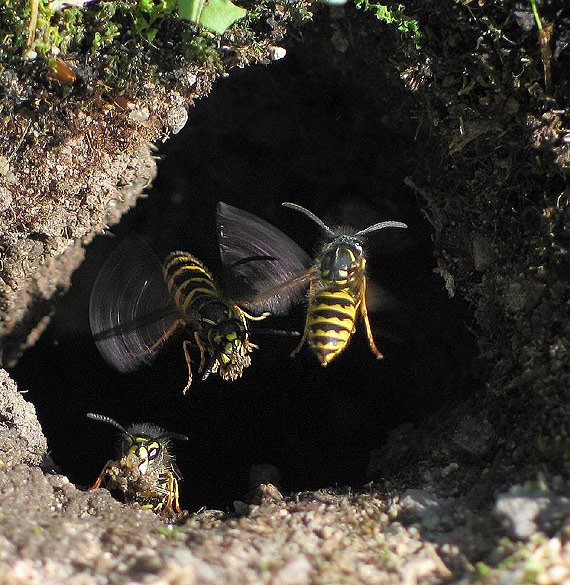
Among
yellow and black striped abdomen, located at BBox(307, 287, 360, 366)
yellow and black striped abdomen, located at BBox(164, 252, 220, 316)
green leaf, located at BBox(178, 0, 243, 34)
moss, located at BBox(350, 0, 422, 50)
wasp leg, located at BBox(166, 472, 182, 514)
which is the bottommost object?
wasp leg, located at BBox(166, 472, 182, 514)

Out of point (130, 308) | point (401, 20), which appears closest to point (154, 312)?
point (130, 308)

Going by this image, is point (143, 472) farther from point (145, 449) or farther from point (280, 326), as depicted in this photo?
point (280, 326)

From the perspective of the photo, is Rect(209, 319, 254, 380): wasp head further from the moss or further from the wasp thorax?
the moss

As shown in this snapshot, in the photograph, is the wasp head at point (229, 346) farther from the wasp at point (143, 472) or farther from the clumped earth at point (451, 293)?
the clumped earth at point (451, 293)

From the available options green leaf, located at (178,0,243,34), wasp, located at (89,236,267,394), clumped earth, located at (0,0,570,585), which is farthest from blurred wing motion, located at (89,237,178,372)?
green leaf, located at (178,0,243,34)

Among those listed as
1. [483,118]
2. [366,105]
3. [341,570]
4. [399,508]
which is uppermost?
[366,105]

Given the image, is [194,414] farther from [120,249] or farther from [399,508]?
[399,508]

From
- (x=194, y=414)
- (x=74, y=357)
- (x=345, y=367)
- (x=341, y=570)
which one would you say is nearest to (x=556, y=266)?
(x=341, y=570)
